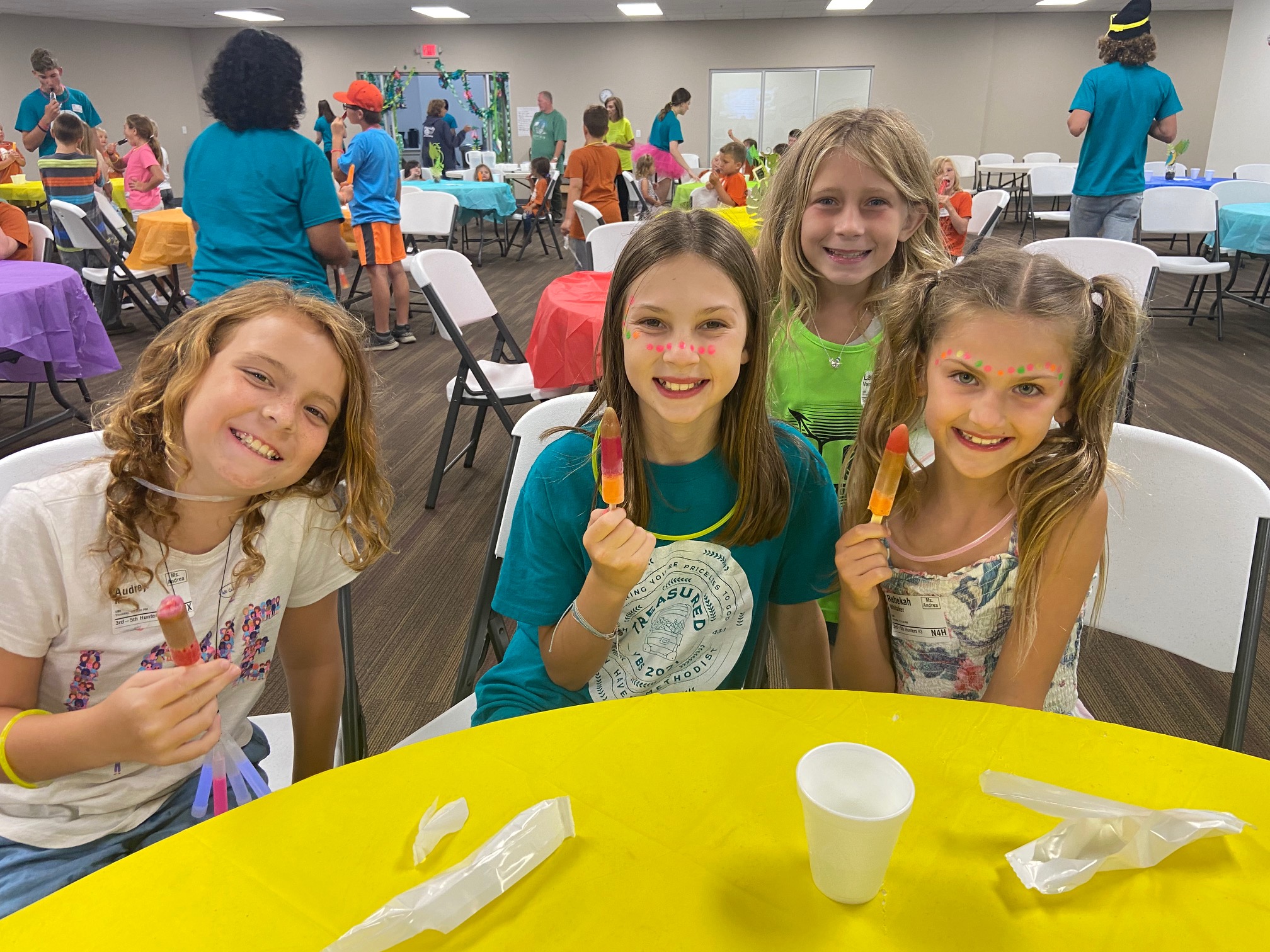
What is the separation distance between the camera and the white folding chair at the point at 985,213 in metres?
4.72

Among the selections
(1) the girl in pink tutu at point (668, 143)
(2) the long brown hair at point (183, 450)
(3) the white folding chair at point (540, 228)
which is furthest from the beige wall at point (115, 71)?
(2) the long brown hair at point (183, 450)

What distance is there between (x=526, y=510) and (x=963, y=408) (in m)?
0.66

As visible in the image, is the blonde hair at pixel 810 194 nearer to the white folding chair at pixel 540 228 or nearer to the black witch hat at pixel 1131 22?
the black witch hat at pixel 1131 22

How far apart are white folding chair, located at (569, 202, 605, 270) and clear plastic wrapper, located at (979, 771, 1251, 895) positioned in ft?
15.0

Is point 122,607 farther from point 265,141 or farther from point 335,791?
point 265,141

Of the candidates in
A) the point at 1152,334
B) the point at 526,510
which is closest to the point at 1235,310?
the point at 1152,334

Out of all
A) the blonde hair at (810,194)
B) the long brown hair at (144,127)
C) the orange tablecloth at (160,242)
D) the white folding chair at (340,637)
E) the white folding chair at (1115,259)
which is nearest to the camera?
the white folding chair at (340,637)

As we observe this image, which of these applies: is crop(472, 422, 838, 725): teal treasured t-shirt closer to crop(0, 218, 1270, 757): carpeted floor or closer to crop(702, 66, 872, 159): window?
crop(0, 218, 1270, 757): carpeted floor

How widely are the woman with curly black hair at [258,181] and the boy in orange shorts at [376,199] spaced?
6.51 ft

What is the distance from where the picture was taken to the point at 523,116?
48.1 ft

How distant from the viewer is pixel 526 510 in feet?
4.05

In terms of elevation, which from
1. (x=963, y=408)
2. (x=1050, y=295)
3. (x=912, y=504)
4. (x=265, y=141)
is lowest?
(x=912, y=504)

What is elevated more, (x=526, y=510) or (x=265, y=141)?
(x=265, y=141)

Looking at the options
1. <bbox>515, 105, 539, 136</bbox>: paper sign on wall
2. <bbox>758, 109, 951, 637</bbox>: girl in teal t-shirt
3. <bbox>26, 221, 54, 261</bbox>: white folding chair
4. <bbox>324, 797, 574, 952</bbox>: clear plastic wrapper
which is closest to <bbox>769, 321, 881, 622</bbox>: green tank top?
<bbox>758, 109, 951, 637</bbox>: girl in teal t-shirt
